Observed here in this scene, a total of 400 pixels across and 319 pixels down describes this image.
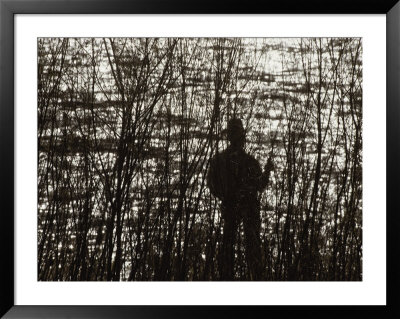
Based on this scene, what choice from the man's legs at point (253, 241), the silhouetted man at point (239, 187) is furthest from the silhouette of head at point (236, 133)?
the man's legs at point (253, 241)

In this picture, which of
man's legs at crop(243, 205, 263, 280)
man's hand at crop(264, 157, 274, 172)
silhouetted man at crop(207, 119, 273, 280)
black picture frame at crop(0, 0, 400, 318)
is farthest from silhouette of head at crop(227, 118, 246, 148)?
black picture frame at crop(0, 0, 400, 318)

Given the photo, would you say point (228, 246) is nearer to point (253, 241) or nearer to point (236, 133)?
point (253, 241)

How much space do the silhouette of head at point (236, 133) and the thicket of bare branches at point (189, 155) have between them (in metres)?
0.03

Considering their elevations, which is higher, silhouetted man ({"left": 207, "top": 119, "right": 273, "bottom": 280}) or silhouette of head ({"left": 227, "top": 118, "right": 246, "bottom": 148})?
silhouette of head ({"left": 227, "top": 118, "right": 246, "bottom": 148})

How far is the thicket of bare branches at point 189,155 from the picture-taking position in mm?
2402

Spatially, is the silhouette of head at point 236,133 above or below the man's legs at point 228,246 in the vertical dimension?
above

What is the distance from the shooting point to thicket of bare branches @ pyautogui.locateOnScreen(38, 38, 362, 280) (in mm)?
2402

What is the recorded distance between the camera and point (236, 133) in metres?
2.40

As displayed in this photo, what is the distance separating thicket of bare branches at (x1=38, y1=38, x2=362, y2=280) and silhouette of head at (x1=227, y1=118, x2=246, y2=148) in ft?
0.09

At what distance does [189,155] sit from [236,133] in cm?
19

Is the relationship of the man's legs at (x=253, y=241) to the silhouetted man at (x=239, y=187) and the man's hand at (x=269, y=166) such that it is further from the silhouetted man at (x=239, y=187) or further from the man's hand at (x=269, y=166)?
the man's hand at (x=269, y=166)

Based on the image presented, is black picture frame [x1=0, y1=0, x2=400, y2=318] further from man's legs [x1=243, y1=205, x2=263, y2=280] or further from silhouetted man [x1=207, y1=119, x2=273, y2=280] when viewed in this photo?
silhouetted man [x1=207, y1=119, x2=273, y2=280]
